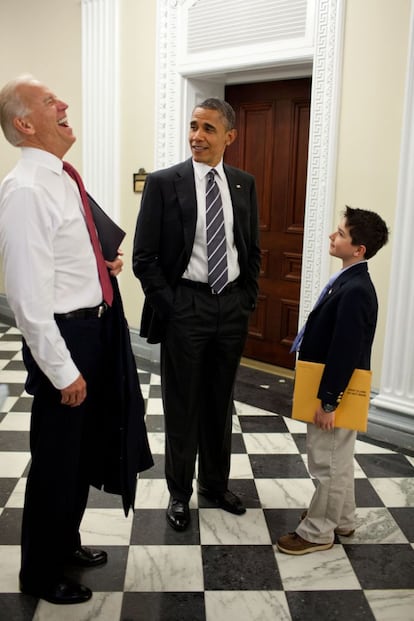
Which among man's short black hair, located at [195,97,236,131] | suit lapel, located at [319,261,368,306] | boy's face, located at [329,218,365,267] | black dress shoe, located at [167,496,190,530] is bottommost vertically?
black dress shoe, located at [167,496,190,530]

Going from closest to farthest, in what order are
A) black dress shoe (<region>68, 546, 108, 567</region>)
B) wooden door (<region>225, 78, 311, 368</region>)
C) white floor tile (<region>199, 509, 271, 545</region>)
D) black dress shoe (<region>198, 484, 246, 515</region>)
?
black dress shoe (<region>68, 546, 108, 567</region>), white floor tile (<region>199, 509, 271, 545</region>), black dress shoe (<region>198, 484, 246, 515</region>), wooden door (<region>225, 78, 311, 368</region>)

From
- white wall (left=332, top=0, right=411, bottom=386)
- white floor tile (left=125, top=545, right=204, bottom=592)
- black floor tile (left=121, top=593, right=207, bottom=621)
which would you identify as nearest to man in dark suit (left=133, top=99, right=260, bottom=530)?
white floor tile (left=125, top=545, right=204, bottom=592)

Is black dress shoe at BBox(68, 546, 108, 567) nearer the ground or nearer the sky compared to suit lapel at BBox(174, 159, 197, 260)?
nearer the ground

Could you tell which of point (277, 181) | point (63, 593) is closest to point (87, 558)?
point (63, 593)

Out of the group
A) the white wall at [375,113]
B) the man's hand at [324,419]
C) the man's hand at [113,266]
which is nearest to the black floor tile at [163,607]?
the man's hand at [324,419]

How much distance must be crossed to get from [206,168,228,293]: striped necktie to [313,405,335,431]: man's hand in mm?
670

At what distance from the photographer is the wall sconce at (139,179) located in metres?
5.49

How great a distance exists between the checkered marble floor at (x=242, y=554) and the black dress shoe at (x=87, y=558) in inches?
1.2

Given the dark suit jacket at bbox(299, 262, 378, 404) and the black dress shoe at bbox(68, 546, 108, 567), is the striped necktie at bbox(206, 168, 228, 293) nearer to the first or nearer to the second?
the dark suit jacket at bbox(299, 262, 378, 404)

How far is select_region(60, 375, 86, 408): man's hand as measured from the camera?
2.09 m

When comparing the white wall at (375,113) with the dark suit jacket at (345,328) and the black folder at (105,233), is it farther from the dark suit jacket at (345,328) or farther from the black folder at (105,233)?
the black folder at (105,233)

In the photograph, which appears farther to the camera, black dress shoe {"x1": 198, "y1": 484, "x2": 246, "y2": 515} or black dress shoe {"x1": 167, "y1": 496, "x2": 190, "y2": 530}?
black dress shoe {"x1": 198, "y1": 484, "x2": 246, "y2": 515}

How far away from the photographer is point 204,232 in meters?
2.77

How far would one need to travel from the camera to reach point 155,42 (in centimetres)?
519
